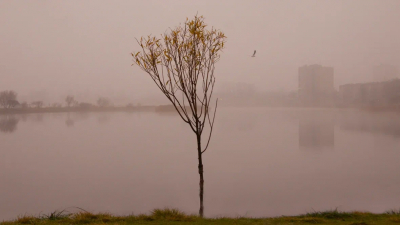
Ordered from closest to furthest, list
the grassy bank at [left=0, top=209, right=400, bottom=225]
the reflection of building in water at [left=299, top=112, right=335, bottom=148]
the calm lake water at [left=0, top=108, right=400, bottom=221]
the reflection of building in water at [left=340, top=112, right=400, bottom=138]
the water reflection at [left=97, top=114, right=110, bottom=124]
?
1. the grassy bank at [left=0, top=209, right=400, bottom=225]
2. the calm lake water at [left=0, top=108, right=400, bottom=221]
3. the reflection of building in water at [left=299, top=112, right=335, bottom=148]
4. the reflection of building in water at [left=340, top=112, right=400, bottom=138]
5. the water reflection at [left=97, top=114, right=110, bottom=124]

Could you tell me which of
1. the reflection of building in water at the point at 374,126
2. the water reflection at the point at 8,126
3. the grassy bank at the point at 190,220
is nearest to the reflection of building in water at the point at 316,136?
the reflection of building in water at the point at 374,126

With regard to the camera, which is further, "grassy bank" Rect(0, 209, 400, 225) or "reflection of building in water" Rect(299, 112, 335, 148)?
"reflection of building in water" Rect(299, 112, 335, 148)

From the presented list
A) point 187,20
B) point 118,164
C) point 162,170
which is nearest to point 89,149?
point 118,164

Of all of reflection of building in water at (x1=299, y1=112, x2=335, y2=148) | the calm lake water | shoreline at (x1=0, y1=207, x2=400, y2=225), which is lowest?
the calm lake water

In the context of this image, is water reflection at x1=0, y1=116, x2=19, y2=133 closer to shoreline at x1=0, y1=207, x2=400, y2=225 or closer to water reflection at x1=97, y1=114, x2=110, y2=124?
water reflection at x1=97, y1=114, x2=110, y2=124

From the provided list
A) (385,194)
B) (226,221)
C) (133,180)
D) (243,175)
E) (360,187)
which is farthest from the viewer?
(243,175)

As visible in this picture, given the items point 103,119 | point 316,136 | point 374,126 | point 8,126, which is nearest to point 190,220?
point 316,136

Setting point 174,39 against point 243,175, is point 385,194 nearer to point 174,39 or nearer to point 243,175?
point 243,175

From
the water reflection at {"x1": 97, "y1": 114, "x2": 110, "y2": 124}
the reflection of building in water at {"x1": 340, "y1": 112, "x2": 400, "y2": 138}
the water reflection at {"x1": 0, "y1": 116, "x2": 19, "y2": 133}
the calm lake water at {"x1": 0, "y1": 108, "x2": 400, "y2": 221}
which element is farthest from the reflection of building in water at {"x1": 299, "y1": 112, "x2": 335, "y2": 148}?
the water reflection at {"x1": 97, "y1": 114, "x2": 110, "y2": 124}

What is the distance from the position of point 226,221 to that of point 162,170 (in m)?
9.19

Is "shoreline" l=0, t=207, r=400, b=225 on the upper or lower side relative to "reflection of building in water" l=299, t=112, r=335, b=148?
upper

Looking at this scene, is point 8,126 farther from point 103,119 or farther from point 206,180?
point 206,180

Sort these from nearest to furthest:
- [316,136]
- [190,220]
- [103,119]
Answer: [190,220], [316,136], [103,119]

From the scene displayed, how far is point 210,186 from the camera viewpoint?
1178 centimetres
